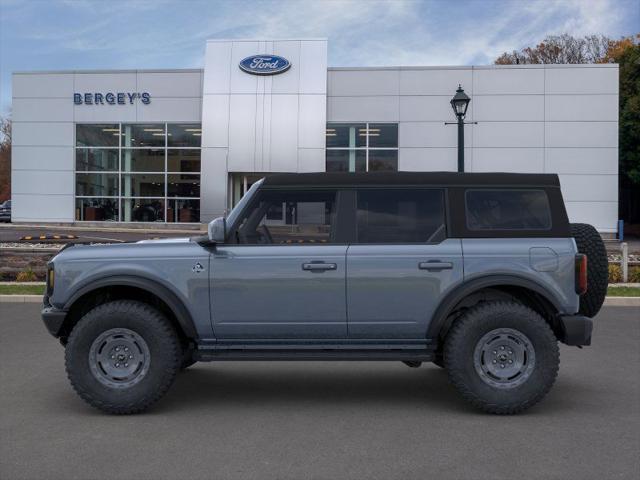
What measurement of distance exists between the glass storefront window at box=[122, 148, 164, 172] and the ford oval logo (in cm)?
663

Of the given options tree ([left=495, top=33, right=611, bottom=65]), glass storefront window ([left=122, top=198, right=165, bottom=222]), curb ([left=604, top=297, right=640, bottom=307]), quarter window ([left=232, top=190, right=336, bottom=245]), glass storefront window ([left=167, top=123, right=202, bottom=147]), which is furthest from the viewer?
tree ([left=495, top=33, right=611, bottom=65])

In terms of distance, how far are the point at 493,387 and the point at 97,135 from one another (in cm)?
3278

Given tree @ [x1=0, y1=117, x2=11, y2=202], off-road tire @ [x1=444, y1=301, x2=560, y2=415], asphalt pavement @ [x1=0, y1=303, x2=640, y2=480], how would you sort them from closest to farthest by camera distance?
asphalt pavement @ [x1=0, y1=303, x2=640, y2=480], off-road tire @ [x1=444, y1=301, x2=560, y2=415], tree @ [x1=0, y1=117, x2=11, y2=202]

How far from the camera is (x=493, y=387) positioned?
5207 mm

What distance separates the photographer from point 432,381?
6.54 meters

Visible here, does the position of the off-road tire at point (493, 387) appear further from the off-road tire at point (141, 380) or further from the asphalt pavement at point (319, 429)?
the off-road tire at point (141, 380)

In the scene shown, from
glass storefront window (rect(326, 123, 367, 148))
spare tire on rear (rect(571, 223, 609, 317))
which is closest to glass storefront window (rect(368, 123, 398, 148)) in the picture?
glass storefront window (rect(326, 123, 367, 148))

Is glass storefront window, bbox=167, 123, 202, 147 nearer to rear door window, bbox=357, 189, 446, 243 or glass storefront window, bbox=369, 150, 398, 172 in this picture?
glass storefront window, bbox=369, 150, 398, 172

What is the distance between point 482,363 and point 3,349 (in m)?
5.91

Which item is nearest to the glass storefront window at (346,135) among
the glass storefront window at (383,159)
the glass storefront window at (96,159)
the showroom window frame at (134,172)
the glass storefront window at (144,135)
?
the glass storefront window at (383,159)

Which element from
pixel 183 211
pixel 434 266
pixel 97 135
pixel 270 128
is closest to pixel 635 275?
pixel 434 266

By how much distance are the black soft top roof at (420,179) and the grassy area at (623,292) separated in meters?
8.59

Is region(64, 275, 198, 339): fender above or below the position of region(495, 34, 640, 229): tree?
below

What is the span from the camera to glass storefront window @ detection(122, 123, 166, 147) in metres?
34.2
